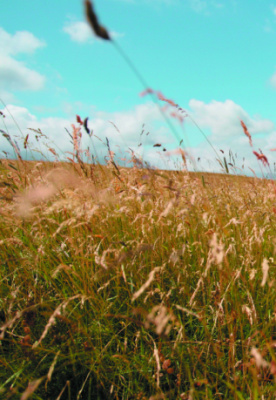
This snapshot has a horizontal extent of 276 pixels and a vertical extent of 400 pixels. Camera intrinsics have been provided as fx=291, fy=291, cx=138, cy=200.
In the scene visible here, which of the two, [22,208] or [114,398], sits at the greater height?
[22,208]

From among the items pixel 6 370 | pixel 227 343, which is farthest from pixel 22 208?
pixel 227 343

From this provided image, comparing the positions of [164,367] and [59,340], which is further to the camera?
[59,340]

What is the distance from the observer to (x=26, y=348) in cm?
142

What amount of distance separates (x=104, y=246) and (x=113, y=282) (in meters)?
0.26

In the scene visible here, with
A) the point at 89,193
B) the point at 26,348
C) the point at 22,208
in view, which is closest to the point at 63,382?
the point at 26,348

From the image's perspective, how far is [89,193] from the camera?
203 centimetres

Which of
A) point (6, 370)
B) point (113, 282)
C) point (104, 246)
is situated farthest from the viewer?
point (104, 246)

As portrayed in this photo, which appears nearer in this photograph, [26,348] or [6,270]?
[26,348]

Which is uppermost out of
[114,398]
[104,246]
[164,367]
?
[104,246]

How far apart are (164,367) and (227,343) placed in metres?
0.35

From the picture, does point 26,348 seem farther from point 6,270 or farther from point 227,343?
point 227,343

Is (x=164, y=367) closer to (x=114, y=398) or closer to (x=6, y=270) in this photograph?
(x=114, y=398)

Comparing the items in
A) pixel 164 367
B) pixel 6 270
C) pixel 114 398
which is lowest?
pixel 114 398

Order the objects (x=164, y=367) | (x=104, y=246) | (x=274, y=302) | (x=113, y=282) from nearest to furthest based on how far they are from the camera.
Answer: (x=164, y=367) → (x=274, y=302) → (x=113, y=282) → (x=104, y=246)
